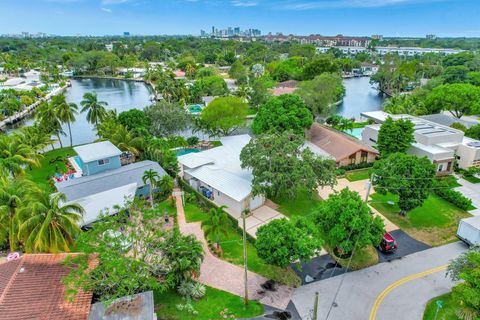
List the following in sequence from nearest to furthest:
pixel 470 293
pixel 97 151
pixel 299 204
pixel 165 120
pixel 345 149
→ pixel 470 293 → pixel 299 204 → pixel 97 151 → pixel 345 149 → pixel 165 120

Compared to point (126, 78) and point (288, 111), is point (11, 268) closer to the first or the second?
point (288, 111)

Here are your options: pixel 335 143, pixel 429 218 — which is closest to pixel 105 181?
pixel 335 143

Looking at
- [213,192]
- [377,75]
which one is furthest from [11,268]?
[377,75]

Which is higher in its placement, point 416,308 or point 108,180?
point 108,180

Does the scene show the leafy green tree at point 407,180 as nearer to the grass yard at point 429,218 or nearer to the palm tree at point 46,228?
the grass yard at point 429,218

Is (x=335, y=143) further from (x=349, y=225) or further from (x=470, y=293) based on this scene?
(x=470, y=293)

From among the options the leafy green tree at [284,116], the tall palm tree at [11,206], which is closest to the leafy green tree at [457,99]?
the leafy green tree at [284,116]
